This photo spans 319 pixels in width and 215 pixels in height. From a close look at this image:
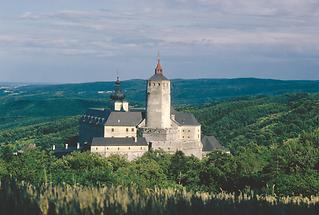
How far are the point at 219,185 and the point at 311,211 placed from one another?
4114 centimetres

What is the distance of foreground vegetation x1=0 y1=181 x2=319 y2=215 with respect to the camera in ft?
49.2

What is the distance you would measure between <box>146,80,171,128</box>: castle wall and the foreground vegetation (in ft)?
263

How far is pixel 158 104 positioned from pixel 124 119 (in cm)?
605

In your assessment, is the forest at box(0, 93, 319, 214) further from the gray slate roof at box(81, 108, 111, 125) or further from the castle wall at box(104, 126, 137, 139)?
the castle wall at box(104, 126, 137, 139)

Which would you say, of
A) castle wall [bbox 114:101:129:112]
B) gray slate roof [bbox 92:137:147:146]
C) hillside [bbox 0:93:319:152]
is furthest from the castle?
hillside [bbox 0:93:319:152]

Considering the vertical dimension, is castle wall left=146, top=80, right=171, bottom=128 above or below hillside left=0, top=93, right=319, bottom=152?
above

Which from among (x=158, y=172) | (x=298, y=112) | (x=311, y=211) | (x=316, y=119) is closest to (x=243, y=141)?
(x=316, y=119)

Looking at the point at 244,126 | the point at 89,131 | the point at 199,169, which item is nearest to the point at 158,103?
the point at 89,131

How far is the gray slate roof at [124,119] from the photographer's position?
324 ft

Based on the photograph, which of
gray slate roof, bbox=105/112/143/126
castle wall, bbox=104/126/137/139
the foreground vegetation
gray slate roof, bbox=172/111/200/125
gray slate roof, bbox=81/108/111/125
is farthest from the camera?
gray slate roof, bbox=81/108/111/125

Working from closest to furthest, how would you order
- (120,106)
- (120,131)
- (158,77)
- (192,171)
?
(192,171), (120,131), (158,77), (120,106)

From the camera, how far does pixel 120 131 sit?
9831 centimetres

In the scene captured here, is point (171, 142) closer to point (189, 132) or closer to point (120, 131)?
point (189, 132)

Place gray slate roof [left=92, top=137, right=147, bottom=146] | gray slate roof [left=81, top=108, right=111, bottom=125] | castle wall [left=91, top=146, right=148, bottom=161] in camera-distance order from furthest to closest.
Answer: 1. gray slate roof [left=81, top=108, right=111, bottom=125]
2. gray slate roof [left=92, top=137, right=147, bottom=146]
3. castle wall [left=91, top=146, right=148, bottom=161]
